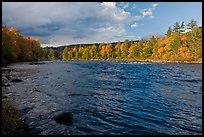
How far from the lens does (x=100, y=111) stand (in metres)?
13.9

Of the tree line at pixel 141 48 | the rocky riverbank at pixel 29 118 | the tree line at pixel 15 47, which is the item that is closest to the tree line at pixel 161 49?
the tree line at pixel 141 48

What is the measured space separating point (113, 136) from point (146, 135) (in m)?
1.62

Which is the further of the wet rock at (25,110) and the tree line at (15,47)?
the tree line at (15,47)

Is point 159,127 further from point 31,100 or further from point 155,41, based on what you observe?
point 155,41

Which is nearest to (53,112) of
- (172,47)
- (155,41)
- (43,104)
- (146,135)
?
(43,104)

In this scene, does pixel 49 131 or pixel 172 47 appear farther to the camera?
pixel 172 47

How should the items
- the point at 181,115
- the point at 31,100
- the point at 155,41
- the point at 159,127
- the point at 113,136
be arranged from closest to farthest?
the point at 113,136
the point at 159,127
the point at 181,115
the point at 31,100
the point at 155,41

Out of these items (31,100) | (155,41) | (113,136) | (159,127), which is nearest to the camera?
(113,136)

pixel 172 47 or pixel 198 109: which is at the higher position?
pixel 172 47

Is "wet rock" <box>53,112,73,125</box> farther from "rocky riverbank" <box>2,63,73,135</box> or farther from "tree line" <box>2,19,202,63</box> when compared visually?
"tree line" <box>2,19,202,63</box>

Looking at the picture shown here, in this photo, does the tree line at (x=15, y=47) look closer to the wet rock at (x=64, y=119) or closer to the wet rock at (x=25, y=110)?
the wet rock at (x=25, y=110)

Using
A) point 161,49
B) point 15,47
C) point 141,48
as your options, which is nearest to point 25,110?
point 15,47

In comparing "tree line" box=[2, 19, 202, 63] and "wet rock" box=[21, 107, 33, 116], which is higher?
"tree line" box=[2, 19, 202, 63]

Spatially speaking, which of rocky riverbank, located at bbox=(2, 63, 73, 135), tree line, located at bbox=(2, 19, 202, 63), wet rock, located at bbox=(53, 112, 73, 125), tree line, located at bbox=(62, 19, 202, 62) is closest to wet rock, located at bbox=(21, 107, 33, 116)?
rocky riverbank, located at bbox=(2, 63, 73, 135)
